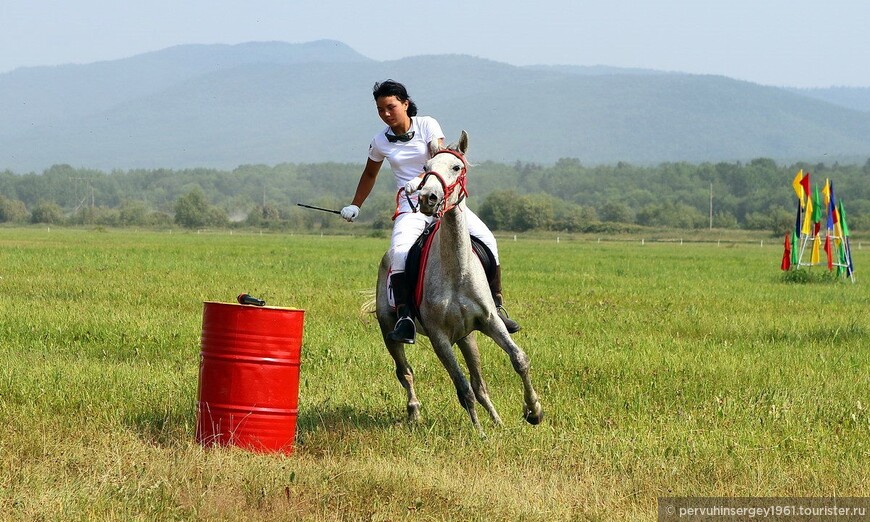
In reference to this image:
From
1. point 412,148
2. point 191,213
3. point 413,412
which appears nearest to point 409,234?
point 412,148

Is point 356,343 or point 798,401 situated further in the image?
point 356,343

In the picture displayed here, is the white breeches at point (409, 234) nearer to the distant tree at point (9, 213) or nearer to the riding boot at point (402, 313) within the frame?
the riding boot at point (402, 313)

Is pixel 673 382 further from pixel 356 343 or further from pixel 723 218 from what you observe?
pixel 723 218

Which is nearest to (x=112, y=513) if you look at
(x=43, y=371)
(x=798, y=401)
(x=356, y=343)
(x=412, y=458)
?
(x=412, y=458)

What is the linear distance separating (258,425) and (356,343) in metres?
6.05

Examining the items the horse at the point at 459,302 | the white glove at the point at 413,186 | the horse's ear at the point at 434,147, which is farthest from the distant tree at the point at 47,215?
the white glove at the point at 413,186

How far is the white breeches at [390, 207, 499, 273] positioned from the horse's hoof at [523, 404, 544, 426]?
125 centimetres

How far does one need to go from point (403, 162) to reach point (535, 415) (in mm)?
2311

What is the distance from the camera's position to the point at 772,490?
7223 millimetres

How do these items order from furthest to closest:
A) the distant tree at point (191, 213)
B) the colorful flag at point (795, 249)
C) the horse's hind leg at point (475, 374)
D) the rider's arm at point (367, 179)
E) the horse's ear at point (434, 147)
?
the distant tree at point (191, 213) < the colorful flag at point (795, 249) < the rider's arm at point (367, 179) < the horse's hind leg at point (475, 374) < the horse's ear at point (434, 147)

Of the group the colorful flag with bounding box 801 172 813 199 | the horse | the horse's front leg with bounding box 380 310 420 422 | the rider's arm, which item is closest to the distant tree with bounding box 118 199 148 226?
the colorful flag with bounding box 801 172 813 199

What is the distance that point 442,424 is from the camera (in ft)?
30.9

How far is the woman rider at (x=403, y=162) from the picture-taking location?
31.1 feet

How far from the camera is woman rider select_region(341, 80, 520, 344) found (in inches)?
373
